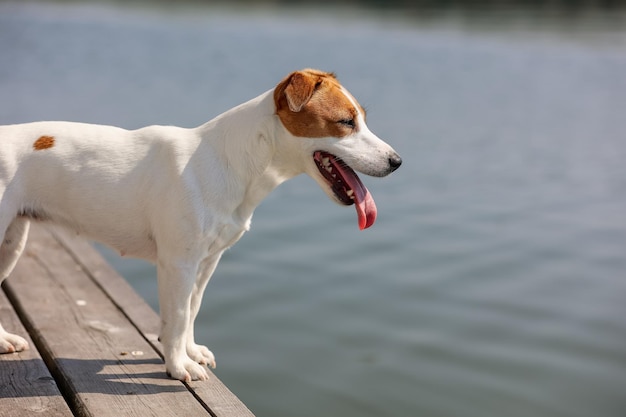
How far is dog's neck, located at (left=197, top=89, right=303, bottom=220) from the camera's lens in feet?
11.8

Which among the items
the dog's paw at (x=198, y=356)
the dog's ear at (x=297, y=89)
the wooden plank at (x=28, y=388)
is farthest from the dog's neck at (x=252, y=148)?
the wooden plank at (x=28, y=388)

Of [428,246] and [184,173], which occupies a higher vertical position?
[184,173]

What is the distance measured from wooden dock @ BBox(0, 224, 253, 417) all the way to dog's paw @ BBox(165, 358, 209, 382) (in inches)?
1.3

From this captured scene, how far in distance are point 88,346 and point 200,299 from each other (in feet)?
2.06

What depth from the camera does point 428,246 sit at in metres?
7.46

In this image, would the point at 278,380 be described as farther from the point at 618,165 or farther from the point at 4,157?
the point at 618,165

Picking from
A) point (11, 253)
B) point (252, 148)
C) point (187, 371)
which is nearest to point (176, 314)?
point (187, 371)

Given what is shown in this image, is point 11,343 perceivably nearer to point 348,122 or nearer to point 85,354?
point 85,354

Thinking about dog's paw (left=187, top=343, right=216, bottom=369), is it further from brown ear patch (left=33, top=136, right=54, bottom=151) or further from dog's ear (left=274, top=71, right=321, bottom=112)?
dog's ear (left=274, top=71, right=321, bottom=112)

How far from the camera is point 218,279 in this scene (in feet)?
21.4

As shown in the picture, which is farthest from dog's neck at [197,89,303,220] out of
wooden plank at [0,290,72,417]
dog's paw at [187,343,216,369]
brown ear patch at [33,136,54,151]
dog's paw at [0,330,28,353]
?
dog's paw at [0,330,28,353]

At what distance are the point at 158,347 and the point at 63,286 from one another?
1.14 metres

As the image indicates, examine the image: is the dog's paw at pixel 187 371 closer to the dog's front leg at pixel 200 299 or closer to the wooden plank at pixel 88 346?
the wooden plank at pixel 88 346

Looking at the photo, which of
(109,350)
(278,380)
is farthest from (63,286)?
(278,380)
